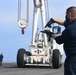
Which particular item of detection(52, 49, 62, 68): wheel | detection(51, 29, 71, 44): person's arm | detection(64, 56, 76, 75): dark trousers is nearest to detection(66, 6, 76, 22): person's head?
detection(51, 29, 71, 44): person's arm

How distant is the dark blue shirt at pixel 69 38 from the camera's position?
6617mm

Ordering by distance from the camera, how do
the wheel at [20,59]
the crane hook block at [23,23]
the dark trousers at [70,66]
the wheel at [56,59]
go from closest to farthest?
the dark trousers at [70,66]
the wheel at [56,59]
the wheel at [20,59]
the crane hook block at [23,23]

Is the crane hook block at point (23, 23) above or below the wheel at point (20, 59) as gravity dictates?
above

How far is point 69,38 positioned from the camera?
21.9 feet

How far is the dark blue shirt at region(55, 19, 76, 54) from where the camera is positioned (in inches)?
261

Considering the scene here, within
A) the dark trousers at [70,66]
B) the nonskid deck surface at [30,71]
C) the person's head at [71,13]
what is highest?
the person's head at [71,13]

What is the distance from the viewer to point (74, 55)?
664cm

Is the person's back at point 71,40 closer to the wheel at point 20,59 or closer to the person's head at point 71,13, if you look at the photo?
the person's head at point 71,13

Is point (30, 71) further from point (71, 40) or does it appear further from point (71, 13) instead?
point (71, 13)

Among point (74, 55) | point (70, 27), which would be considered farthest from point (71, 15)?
point (74, 55)

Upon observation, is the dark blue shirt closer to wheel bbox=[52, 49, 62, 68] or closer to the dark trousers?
the dark trousers

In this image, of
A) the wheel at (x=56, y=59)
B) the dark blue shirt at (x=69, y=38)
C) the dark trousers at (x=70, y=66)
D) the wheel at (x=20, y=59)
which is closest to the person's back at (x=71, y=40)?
the dark blue shirt at (x=69, y=38)

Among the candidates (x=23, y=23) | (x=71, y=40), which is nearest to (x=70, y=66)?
(x=71, y=40)

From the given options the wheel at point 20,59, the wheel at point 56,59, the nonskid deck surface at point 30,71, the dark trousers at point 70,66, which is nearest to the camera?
the dark trousers at point 70,66
